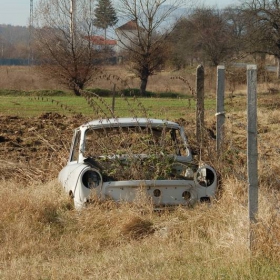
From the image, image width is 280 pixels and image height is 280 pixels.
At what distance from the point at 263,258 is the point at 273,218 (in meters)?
0.45

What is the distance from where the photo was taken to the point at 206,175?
8.52 metres

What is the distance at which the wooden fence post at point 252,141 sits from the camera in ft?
18.8

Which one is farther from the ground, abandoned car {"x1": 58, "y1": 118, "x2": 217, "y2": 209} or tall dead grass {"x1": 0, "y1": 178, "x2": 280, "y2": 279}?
abandoned car {"x1": 58, "y1": 118, "x2": 217, "y2": 209}

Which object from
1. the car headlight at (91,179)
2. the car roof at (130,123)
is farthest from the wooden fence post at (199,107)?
the car headlight at (91,179)

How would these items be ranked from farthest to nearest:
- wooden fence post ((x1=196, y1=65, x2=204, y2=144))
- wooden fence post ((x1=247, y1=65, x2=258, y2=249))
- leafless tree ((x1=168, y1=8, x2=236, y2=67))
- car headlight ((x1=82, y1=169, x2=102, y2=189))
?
1. leafless tree ((x1=168, y1=8, x2=236, y2=67))
2. wooden fence post ((x1=196, y1=65, x2=204, y2=144))
3. car headlight ((x1=82, y1=169, x2=102, y2=189))
4. wooden fence post ((x1=247, y1=65, x2=258, y2=249))

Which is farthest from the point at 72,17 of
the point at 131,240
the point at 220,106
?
the point at 131,240

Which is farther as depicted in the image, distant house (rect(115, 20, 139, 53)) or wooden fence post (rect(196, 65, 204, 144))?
distant house (rect(115, 20, 139, 53))

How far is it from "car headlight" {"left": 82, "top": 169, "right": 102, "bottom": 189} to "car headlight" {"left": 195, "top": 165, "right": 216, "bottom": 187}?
1287 mm

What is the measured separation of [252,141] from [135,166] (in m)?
3.19

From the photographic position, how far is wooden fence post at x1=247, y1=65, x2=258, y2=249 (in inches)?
226

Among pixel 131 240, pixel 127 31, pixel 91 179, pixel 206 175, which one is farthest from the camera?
pixel 127 31

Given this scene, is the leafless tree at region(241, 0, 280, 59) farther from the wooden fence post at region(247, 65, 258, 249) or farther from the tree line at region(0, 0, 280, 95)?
the wooden fence post at region(247, 65, 258, 249)

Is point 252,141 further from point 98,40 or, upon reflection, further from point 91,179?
point 98,40

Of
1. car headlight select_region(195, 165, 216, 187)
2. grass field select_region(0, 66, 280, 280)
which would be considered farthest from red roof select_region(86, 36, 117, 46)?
car headlight select_region(195, 165, 216, 187)
